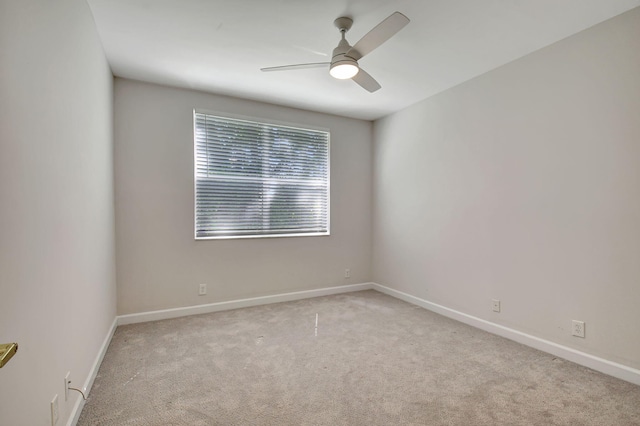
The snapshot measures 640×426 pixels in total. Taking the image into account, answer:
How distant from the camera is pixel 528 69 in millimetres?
2686

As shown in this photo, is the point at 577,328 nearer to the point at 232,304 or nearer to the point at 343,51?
the point at 343,51

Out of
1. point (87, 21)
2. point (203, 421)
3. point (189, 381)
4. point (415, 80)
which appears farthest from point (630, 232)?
point (87, 21)

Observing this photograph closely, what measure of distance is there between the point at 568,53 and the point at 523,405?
2557mm

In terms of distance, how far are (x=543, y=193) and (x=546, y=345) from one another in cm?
125

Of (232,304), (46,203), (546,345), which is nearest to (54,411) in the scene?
(46,203)

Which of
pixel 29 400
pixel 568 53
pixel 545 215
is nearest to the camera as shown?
pixel 29 400

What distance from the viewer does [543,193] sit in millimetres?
2600

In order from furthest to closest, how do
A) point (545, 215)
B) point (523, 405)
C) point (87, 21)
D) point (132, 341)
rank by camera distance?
point (132, 341)
point (545, 215)
point (87, 21)
point (523, 405)

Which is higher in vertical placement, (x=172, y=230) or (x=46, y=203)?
(x=46, y=203)

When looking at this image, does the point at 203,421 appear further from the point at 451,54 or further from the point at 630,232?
the point at 451,54

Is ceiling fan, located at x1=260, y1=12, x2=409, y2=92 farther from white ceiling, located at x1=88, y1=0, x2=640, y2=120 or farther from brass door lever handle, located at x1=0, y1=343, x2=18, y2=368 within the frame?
brass door lever handle, located at x1=0, y1=343, x2=18, y2=368

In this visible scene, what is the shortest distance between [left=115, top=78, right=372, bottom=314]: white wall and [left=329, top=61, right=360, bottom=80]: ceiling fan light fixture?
1762mm

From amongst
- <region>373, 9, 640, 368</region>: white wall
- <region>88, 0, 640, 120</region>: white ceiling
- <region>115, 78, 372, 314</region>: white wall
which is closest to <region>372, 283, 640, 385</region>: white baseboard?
<region>373, 9, 640, 368</region>: white wall

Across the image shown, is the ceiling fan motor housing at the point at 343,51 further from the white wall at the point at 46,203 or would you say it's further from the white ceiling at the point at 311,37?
the white wall at the point at 46,203
